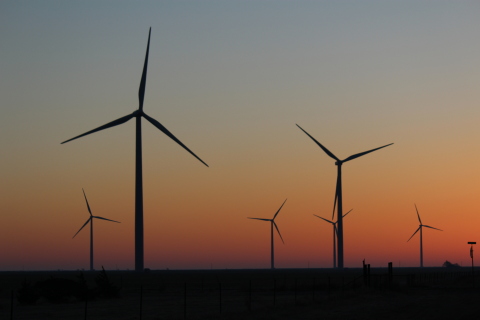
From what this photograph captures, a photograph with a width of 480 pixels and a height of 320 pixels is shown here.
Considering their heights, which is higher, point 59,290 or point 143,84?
point 143,84

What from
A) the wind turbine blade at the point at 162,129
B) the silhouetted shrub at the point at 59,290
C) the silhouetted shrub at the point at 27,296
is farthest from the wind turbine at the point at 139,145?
the silhouetted shrub at the point at 27,296

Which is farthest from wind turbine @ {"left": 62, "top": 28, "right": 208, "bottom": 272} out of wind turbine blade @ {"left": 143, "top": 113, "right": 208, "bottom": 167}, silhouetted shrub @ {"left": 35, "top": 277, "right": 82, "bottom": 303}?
silhouetted shrub @ {"left": 35, "top": 277, "right": 82, "bottom": 303}

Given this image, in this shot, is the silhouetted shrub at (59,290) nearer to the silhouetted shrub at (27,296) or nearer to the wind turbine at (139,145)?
the silhouetted shrub at (27,296)

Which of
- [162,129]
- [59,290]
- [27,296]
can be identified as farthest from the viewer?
[162,129]

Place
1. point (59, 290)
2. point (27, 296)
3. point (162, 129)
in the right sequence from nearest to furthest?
point (27, 296) → point (59, 290) → point (162, 129)

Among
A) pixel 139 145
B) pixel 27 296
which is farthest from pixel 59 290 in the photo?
pixel 139 145

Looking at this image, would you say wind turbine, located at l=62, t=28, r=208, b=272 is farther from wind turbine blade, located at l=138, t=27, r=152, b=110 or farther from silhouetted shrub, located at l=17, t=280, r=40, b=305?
silhouetted shrub, located at l=17, t=280, r=40, b=305

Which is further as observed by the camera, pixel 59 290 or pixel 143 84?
pixel 143 84

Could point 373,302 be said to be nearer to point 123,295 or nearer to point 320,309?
point 320,309

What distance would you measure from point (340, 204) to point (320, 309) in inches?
3390

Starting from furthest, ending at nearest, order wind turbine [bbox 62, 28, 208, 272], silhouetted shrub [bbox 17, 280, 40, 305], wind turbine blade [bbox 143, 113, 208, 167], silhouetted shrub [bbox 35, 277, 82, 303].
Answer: wind turbine [bbox 62, 28, 208, 272] < wind turbine blade [bbox 143, 113, 208, 167] < silhouetted shrub [bbox 35, 277, 82, 303] < silhouetted shrub [bbox 17, 280, 40, 305]

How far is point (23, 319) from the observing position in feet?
178

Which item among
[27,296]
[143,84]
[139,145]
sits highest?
[143,84]

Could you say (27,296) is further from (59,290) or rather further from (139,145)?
(139,145)
